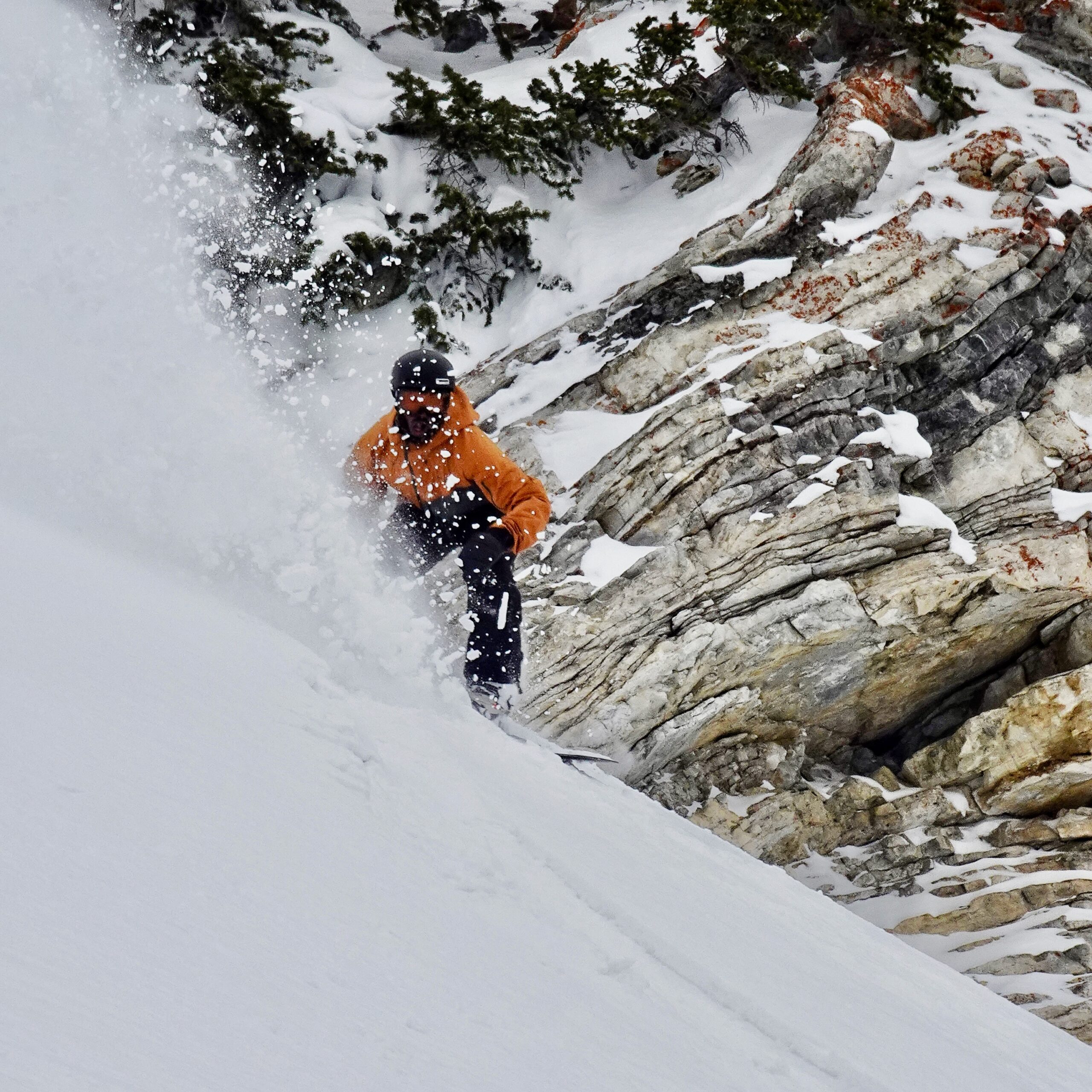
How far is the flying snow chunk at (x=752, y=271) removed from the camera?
954cm

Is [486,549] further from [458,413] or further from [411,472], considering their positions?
[458,413]

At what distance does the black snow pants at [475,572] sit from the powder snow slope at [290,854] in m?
0.60

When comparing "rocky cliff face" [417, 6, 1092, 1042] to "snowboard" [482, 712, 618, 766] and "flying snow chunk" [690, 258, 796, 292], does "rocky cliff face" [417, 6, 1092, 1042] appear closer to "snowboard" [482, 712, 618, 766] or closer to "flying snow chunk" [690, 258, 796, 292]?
"flying snow chunk" [690, 258, 796, 292]

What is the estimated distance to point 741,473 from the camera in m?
8.41

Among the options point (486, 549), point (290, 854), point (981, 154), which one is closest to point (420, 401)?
point (486, 549)

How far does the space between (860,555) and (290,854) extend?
734 cm

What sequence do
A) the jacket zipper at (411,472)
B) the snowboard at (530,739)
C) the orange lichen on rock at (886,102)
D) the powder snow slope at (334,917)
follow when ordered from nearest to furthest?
the powder snow slope at (334,917) < the snowboard at (530,739) < the jacket zipper at (411,472) < the orange lichen on rock at (886,102)

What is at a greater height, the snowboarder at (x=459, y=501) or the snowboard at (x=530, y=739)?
the snowboarder at (x=459, y=501)

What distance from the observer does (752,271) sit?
964cm

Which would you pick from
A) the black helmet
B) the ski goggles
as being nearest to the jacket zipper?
the ski goggles

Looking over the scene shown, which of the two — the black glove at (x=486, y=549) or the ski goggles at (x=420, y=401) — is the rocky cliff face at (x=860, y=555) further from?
the ski goggles at (x=420, y=401)

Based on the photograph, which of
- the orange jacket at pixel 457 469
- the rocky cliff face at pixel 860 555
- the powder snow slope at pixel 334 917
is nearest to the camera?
the powder snow slope at pixel 334 917

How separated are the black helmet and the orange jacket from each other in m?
0.19

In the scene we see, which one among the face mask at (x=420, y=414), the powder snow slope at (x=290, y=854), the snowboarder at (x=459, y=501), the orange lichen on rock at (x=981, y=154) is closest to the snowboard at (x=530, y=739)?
the snowboarder at (x=459, y=501)
